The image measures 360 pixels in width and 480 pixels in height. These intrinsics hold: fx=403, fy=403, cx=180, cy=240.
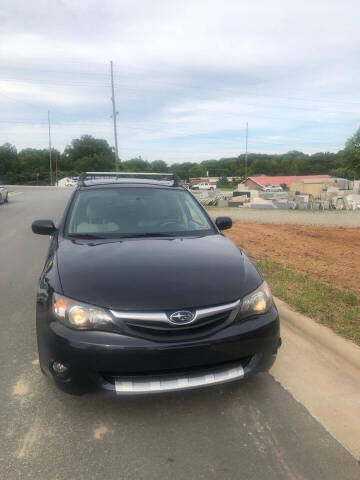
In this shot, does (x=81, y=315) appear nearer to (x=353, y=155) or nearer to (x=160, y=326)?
(x=160, y=326)

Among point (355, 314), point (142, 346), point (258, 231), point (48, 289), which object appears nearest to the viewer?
point (142, 346)

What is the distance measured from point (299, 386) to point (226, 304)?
107 cm

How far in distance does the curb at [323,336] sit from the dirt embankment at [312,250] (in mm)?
1556

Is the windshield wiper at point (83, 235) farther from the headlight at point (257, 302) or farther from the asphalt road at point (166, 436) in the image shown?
the headlight at point (257, 302)

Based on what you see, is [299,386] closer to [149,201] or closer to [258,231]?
[149,201]

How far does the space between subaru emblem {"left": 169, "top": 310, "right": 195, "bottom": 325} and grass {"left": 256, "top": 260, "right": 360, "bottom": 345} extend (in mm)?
1992

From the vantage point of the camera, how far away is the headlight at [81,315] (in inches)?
101

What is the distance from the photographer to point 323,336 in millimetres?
3883

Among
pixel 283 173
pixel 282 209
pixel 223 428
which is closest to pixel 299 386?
pixel 223 428

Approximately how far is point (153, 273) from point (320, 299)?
2.74 m

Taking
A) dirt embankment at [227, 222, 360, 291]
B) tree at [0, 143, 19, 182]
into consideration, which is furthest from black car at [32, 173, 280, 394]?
tree at [0, 143, 19, 182]


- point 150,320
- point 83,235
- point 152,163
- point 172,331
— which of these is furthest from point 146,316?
point 152,163

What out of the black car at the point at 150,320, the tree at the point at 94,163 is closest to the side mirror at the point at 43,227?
the black car at the point at 150,320

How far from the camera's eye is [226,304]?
106 inches
